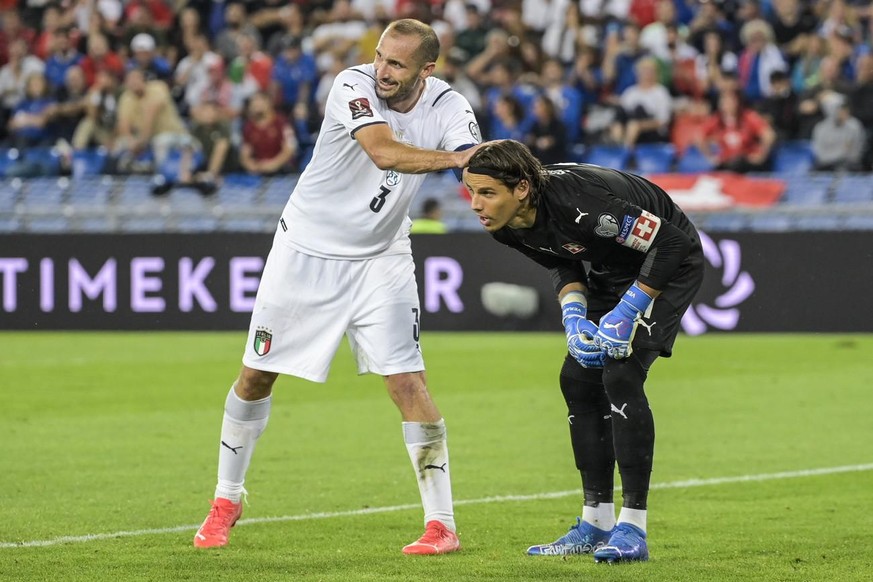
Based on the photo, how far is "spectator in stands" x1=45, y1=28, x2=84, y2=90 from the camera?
22.5 metres

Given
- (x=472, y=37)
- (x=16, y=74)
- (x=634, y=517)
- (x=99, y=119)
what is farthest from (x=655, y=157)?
(x=634, y=517)

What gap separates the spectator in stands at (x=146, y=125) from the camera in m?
20.7

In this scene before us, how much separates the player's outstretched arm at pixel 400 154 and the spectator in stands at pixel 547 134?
12663mm

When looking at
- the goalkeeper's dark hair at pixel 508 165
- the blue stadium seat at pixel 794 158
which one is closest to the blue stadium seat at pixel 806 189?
the blue stadium seat at pixel 794 158

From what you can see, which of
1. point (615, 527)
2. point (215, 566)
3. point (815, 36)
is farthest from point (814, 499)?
point (815, 36)

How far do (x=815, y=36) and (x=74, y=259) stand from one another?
930 cm

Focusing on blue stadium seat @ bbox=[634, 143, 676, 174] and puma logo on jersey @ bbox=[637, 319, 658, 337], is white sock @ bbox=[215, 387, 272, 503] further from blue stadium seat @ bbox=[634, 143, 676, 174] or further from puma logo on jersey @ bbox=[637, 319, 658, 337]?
blue stadium seat @ bbox=[634, 143, 676, 174]

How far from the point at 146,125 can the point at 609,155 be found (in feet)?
20.9

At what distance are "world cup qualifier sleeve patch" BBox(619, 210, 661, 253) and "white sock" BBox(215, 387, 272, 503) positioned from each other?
1840 mm

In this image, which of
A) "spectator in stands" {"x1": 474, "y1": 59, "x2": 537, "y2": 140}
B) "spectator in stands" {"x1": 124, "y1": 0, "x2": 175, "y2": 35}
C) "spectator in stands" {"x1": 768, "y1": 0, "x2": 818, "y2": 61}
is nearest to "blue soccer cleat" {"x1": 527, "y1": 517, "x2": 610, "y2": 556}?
"spectator in stands" {"x1": 474, "y1": 59, "x2": 537, "y2": 140}

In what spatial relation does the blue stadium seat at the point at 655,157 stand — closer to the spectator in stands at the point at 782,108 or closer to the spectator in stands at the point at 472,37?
the spectator in stands at the point at 782,108

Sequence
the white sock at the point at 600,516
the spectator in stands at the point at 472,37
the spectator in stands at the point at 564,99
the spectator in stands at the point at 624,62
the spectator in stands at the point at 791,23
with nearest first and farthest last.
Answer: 1. the white sock at the point at 600,516
2. the spectator in stands at the point at 564,99
3. the spectator in stands at the point at 791,23
4. the spectator in stands at the point at 624,62
5. the spectator in stands at the point at 472,37

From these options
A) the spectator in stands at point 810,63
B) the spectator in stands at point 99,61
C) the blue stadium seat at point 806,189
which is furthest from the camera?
the spectator in stands at point 99,61

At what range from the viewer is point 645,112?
19.0 meters
